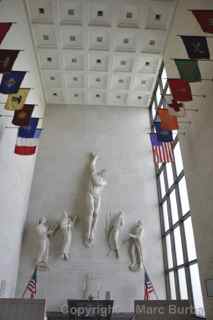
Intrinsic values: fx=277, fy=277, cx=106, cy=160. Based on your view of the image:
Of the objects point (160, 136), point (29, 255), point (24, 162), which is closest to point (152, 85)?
point (160, 136)

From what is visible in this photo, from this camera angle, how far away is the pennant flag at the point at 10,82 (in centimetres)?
637

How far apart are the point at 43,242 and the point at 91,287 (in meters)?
2.64

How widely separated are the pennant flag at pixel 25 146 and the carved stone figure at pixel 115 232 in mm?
5311

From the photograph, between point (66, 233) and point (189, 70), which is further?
point (66, 233)

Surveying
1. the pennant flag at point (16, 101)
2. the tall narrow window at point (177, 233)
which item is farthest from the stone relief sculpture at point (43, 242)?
the pennant flag at point (16, 101)

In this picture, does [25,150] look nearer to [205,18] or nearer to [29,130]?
[29,130]

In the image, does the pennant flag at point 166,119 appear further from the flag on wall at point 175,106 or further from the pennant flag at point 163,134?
the pennant flag at point 163,134

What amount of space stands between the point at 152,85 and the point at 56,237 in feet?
29.1

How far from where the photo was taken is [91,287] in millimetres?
11062

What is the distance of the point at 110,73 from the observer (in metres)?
13.6

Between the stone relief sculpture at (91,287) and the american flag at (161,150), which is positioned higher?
the american flag at (161,150)

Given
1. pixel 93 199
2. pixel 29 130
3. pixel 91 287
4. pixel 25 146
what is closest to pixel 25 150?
pixel 25 146

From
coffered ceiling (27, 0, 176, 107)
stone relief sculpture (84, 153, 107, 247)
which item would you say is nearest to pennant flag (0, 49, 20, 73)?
coffered ceiling (27, 0, 176, 107)

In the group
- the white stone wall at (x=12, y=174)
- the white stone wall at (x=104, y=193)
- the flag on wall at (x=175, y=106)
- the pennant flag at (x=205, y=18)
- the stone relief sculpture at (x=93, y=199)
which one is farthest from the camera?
the stone relief sculpture at (x=93, y=199)
